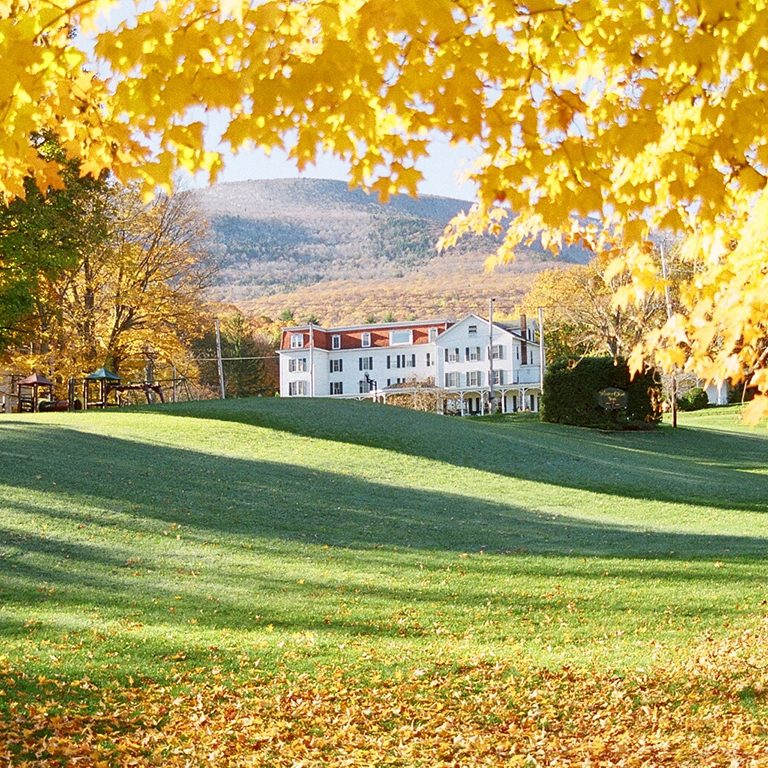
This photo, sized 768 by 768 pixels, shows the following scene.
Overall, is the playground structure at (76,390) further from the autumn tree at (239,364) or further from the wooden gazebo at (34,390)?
the autumn tree at (239,364)

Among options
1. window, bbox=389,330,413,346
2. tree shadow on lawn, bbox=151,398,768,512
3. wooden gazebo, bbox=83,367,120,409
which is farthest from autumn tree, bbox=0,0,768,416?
window, bbox=389,330,413,346

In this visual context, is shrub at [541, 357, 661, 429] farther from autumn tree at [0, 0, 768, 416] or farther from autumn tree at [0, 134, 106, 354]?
autumn tree at [0, 0, 768, 416]

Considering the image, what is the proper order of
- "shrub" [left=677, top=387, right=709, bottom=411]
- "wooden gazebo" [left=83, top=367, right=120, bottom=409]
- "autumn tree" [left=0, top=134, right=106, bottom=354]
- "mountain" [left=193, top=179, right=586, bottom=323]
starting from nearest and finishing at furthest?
"autumn tree" [left=0, top=134, right=106, bottom=354] → "wooden gazebo" [left=83, top=367, right=120, bottom=409] → "shrub" [left=677, top=387, right=709, bottom=411] → "mountain" [left=193, top=179, right=586, bottom=323]

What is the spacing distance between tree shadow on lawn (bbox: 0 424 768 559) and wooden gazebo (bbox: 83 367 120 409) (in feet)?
27.0

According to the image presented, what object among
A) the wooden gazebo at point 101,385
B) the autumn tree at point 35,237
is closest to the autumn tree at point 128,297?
the wooden gazebo at point 101,385

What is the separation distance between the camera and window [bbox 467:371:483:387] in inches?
2391

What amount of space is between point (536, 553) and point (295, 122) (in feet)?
29.0

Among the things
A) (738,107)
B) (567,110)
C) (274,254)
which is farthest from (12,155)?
Answer: (274,254)

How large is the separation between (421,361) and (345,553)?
2134 inches

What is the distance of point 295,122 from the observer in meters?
3.35

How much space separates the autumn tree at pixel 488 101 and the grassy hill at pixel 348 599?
2707 millimetres

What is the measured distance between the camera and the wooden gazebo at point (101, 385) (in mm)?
24781

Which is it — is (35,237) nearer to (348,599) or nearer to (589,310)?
(348,599)

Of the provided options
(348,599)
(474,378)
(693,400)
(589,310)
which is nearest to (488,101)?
(348,599)
